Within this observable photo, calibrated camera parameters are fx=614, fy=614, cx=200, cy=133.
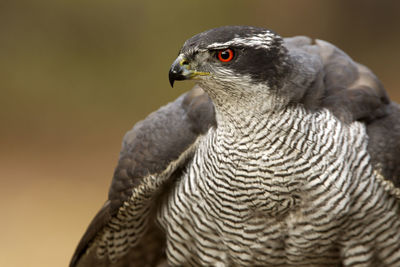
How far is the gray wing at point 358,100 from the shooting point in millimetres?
3762

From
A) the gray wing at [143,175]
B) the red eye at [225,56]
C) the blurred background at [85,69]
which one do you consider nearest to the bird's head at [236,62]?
the red eye at [225,56]

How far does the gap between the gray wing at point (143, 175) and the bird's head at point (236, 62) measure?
0.53 m

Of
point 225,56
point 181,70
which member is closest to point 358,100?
point 225,56

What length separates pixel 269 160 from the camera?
11.9 ft

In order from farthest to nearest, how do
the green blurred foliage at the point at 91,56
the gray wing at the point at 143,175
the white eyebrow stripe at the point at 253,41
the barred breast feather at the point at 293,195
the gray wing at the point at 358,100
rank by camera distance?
the green blurred foliage at the point at 91,56, the gray wing at the point at 143,175, the gray wing at the point at 358,100, the barred breast feather at the point at 293,195, the white eyebrow stripe at the point at 253,41

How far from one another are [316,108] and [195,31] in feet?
20.3

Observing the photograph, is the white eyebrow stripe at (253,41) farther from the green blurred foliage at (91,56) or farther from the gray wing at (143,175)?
the green blurred foliage at (91,56)

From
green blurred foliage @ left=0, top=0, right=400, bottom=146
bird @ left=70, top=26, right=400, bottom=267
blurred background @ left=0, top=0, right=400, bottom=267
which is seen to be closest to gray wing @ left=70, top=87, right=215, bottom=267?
bird @ left=70, top=26, right=400, bottom=267

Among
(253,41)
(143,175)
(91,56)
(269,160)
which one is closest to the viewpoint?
(253,41)

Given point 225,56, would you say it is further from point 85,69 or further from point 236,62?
point 85,69

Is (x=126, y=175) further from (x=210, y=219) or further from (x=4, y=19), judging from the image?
(x=4, y=19)

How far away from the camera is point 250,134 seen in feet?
11.9

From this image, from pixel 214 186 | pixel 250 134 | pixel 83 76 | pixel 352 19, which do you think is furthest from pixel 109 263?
pixel 352 19

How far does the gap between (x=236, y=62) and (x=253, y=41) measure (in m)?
0.15
